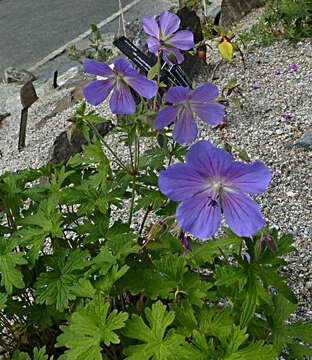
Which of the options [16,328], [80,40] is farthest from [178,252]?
[80,40]

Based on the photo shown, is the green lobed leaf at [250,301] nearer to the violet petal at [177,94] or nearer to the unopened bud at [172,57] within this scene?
the violet petal at [177,94]

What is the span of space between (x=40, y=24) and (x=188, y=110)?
7293 millimetres

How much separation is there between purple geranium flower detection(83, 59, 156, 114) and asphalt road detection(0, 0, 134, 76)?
551cm

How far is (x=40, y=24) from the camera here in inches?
309

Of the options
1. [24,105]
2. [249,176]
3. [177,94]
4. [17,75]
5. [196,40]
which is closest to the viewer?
[249,176]

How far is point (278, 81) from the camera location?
370cm

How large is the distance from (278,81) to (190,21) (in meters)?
1.16

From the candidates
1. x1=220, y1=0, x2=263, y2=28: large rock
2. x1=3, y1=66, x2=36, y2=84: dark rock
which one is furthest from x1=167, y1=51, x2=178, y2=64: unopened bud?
x1=3, y1=66, x2=36, y2=84: dark rock

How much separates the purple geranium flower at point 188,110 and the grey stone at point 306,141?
171 centimetres

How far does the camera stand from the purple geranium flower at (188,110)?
3.88 feet

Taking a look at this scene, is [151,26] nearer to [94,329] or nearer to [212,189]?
[212,189]

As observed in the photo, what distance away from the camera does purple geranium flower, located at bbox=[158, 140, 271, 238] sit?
0.94 metres

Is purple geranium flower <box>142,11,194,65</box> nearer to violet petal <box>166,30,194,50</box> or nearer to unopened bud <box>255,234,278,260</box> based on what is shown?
violet petal <box>166,30,194,50</box>

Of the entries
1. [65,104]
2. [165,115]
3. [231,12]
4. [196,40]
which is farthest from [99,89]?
[231,12]
